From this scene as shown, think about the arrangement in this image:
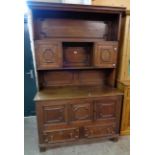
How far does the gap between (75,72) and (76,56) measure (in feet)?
0.91

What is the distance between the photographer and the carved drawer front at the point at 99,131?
2.00 meters

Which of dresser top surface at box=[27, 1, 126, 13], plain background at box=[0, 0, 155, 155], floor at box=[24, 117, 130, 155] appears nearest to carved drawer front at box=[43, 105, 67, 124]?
floor at box=[24, 117, 130, 155]

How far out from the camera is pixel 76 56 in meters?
2.33

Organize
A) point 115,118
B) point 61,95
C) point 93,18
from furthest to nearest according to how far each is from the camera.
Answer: point 93,18 < point 115,118 < point 61,95

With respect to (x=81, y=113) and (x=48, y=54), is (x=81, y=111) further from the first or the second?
(x=48, y=54)

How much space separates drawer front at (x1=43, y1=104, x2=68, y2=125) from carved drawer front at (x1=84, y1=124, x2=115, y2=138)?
0.40m

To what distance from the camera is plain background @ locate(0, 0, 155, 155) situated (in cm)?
53

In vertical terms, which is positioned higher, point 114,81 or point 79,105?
point 114,81
